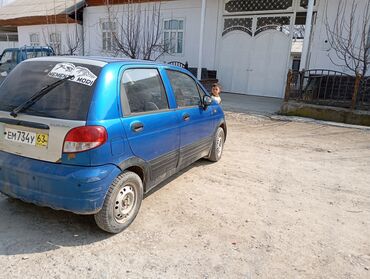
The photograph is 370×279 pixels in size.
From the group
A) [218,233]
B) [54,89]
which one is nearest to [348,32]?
[218,233]

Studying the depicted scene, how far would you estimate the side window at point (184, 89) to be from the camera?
12.5ft

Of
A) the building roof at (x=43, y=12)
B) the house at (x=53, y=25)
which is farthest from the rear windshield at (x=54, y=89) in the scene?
the building roof at (x=43, y=12)

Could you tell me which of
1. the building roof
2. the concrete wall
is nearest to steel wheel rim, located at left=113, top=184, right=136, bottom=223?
the building roof

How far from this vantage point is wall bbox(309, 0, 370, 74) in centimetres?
1036

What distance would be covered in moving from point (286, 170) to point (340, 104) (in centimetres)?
468

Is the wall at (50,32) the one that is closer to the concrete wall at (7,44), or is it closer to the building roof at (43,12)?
the building roof at (43,12)

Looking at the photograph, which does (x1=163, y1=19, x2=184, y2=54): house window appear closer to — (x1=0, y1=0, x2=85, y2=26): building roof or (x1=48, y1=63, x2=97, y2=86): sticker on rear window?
(x1=0, y1=0, x2=85, y2=26): building roof

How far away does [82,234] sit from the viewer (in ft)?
9.62

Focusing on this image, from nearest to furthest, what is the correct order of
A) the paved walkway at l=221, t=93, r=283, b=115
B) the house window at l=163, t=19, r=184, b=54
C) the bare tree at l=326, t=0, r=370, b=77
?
the paved walkway at l=221, t=93, r=283, b=115, the bare tree at l=326, t=0, r=370, b=77, the house window at l=163, t=19, r=184, b=54

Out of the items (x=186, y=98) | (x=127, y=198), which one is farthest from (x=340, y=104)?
(x=127, y=198)

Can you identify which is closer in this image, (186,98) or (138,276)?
(138,276)

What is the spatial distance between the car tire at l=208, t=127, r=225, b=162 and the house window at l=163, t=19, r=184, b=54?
31.4 feet

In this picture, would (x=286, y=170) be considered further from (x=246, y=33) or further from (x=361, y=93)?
(x=246, y=33)

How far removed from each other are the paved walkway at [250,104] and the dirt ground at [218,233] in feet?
15.8
